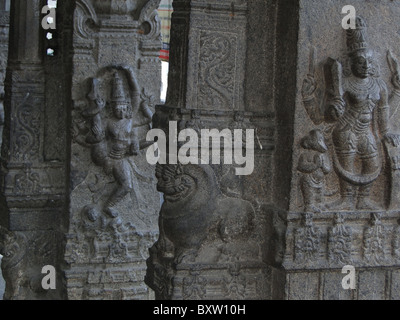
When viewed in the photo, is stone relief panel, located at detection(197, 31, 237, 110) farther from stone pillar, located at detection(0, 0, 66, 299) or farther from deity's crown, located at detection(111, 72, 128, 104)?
stone pillar, located at detection(0, 0, 66, 299)

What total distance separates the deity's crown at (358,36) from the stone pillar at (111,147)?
3.01 meters

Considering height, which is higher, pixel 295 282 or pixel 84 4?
pixel 84 4

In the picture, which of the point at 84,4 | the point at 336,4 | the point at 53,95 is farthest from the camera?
the point at 53,95

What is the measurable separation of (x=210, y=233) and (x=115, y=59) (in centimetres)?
287

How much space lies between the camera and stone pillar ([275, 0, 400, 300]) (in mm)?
4629

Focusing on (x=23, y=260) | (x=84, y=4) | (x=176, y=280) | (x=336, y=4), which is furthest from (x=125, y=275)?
(x=336, y=4)

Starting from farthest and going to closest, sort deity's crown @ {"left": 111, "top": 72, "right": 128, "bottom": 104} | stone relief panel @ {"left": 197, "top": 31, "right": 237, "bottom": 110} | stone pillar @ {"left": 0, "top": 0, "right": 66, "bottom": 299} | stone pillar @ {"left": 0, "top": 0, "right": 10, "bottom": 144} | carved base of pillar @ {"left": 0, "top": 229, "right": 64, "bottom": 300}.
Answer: stone pillar @ {"left": 0, "top": 0, "right": 10, "bottom": 144} → carved base of pillar @ {"left": 0, "top": 229, "right": 64, "bottom": 300} → stone pillar @ {"left": 0, "top": 0, "right": 66, "bottom": 299} → deity's crown @ {"left": 111, "top": 72, "right": 128, "bottom": 104} → stone relief panel @ {"left": 197, "top": 31, "right": 237, "bottom": 110}

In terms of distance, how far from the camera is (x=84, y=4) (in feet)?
24.1

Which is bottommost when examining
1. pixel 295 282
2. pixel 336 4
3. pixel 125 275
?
pixel 125 275

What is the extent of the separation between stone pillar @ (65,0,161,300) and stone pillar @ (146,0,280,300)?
2.53 metres

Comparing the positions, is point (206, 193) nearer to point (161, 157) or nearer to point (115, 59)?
point (161, 157)

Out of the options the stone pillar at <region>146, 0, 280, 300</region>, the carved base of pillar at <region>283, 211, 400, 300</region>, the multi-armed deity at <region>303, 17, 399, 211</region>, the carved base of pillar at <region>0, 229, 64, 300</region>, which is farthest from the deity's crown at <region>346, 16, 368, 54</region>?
the carved base of pillar at <region>0, 229, 64, 300</region>

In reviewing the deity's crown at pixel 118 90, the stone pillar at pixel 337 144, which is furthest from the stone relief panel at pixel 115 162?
the stone pillar at pixel 337 144

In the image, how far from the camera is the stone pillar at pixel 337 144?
4629 millimetres
